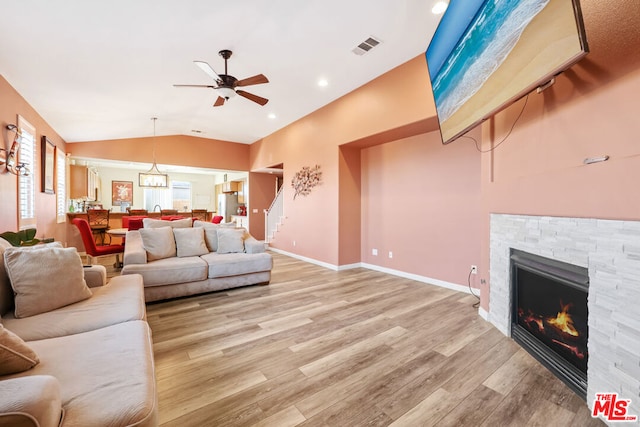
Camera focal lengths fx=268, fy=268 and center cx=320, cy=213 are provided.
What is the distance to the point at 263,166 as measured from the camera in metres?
7.56

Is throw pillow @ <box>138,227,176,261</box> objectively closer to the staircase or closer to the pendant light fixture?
the staircase

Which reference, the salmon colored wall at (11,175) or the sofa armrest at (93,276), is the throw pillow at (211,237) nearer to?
the sofa armrest at (93,276)

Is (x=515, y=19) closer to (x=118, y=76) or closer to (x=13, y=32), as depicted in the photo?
(x=13, y=32)

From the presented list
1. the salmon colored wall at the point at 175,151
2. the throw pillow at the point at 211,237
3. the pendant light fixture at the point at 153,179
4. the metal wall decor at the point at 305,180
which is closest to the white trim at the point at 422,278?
the metal wall decor at the point at 305,180

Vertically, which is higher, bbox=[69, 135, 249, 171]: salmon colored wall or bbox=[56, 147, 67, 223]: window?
bbox=[69, 135, 249, 171]: salmon colored wall

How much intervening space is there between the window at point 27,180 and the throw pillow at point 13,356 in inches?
142

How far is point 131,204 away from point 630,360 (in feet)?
41.4

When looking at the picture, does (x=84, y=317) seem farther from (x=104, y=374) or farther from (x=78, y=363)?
(x=104, y=374)

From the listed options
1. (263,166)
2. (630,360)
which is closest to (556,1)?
(630,360)

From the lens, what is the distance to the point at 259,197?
844 centimetres

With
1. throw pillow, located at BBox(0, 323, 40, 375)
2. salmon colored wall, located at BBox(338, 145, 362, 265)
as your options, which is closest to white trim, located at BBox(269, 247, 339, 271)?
salmon colored wall, located at BBox(338, 145, 362, 265)

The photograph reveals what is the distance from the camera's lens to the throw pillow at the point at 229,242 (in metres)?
4.20

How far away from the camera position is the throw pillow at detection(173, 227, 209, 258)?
3982 mm

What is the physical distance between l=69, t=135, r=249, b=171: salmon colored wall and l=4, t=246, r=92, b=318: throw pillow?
224 inches
